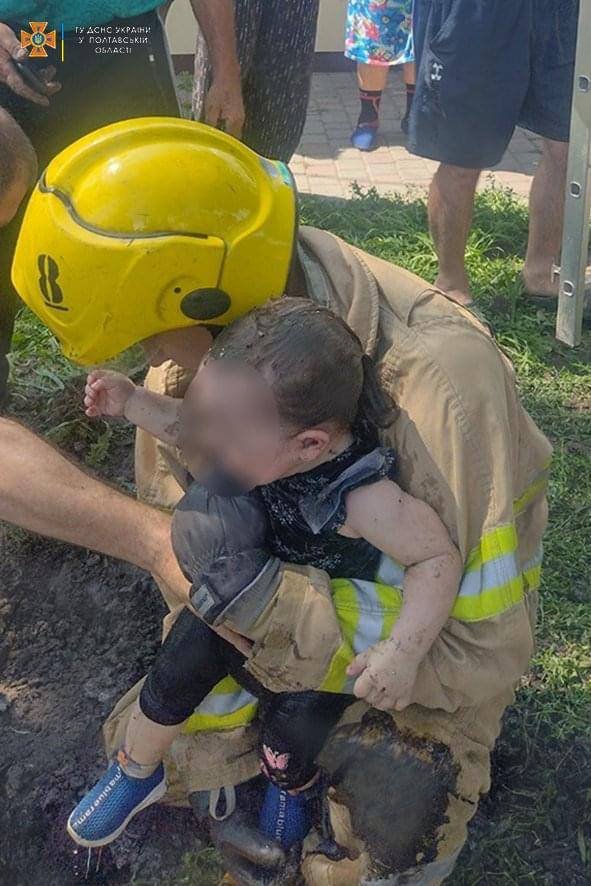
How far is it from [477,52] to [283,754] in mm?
3245

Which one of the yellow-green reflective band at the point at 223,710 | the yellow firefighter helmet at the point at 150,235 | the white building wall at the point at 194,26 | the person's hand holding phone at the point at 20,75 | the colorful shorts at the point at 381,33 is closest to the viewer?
the yellow firefighter helmet at the point at 150,235

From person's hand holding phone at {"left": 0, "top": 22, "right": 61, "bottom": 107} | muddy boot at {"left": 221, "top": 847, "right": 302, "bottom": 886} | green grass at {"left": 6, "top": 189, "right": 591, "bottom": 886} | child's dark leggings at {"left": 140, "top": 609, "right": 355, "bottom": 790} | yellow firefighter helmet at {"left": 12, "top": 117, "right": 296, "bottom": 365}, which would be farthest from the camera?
person's hand holding phone at {"left": 0, "top": 22, "right": 61, "bottom": 107}

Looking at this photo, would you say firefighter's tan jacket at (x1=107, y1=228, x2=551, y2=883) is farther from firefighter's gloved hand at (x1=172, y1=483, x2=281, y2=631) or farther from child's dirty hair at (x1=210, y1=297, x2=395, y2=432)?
child's dirty hair at (x1=210, y1=297, x2=395, y2=432)

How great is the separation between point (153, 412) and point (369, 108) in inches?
231

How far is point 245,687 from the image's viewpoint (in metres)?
2.20

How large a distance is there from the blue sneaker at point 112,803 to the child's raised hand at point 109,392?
81cm

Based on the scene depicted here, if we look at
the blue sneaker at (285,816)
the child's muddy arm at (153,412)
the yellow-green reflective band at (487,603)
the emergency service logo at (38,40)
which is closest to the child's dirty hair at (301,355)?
the child's muddy arm at (153,412)

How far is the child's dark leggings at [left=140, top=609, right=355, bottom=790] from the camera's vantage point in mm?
2096

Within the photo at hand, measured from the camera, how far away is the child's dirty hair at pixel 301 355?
5.77ft

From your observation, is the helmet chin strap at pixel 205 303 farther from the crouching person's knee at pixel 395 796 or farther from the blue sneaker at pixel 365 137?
the blue sneaker at pixel 365 137

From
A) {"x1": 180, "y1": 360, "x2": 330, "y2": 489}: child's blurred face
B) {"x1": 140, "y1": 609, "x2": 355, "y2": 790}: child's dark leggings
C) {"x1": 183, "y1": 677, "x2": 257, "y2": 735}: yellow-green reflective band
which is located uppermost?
{"x1": 180, "y1": 360, "x2": 330, "y2": 489}: child's blurred face

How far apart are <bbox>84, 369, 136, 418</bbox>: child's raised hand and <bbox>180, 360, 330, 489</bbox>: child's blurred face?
24 centimetres

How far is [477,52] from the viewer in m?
4.36

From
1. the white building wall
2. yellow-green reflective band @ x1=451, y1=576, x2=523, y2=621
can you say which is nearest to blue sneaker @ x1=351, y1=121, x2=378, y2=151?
the white building wall
